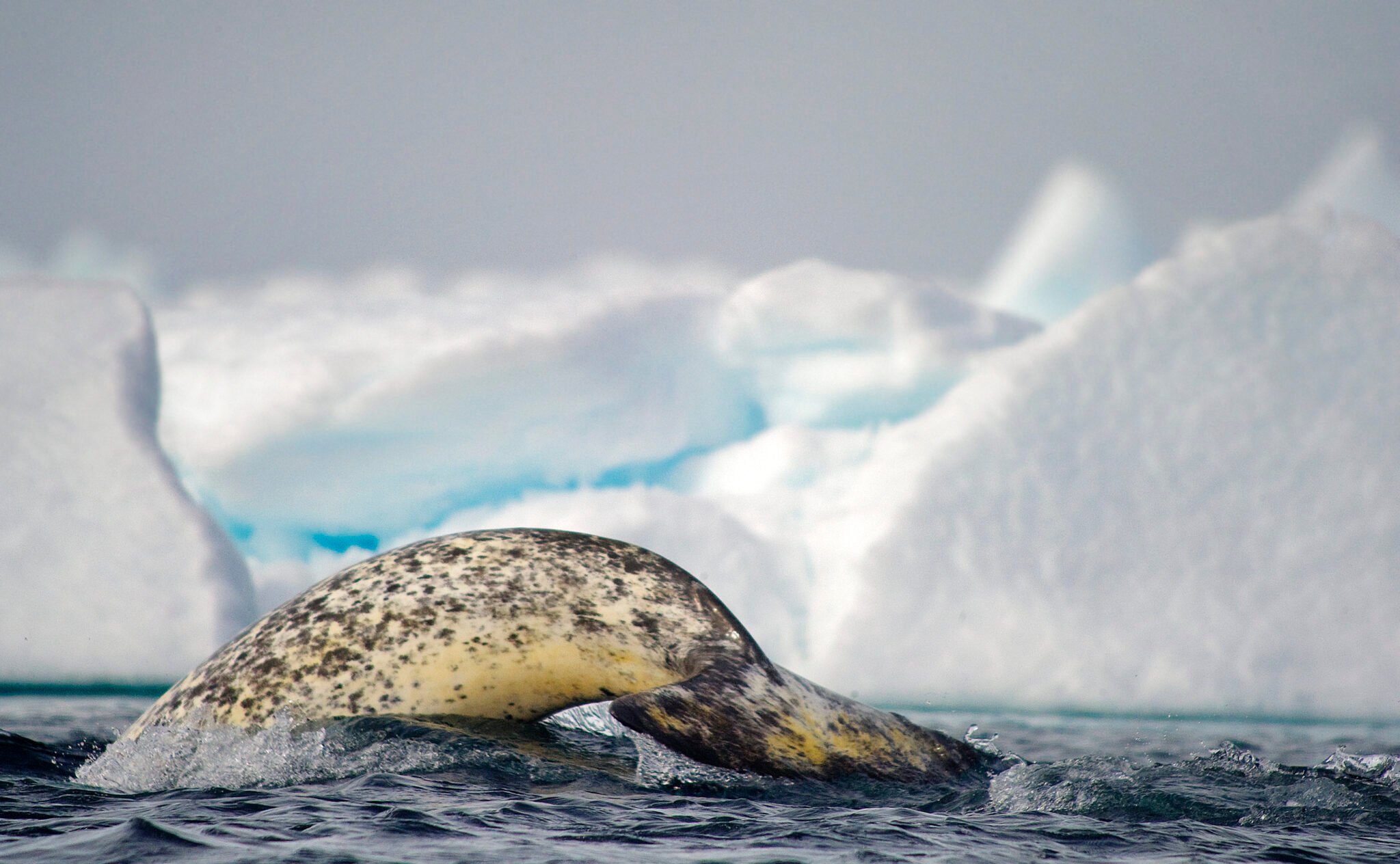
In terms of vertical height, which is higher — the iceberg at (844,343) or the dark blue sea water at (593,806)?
the iceberg at (844,343)

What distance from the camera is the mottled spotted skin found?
11.6ft

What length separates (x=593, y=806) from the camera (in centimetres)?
278

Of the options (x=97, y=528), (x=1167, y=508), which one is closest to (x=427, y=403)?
(x=97, y=528)

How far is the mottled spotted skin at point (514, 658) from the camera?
355 cm

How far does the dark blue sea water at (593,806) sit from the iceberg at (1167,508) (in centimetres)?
1287

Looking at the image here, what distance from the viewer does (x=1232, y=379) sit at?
59.9ft

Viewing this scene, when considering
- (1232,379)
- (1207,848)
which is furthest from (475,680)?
(1232,379)

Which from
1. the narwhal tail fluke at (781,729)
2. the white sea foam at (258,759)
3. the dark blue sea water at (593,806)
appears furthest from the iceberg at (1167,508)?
the white sea foam at (258,759)

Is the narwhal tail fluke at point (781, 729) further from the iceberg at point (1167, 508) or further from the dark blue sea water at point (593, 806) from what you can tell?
the iceberg at point (1167, 508)

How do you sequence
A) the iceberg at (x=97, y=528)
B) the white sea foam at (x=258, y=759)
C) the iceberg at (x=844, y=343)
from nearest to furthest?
the white sea foam at (x=258, y=759)
the iceberg at (x=97, y=528)
the iceberg at (x=844, y=343)

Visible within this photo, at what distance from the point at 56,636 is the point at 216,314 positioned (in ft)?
28.3

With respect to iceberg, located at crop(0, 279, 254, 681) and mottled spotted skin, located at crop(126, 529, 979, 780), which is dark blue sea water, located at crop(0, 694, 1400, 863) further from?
iceberg, located at crop(0, 279, 254, 681)

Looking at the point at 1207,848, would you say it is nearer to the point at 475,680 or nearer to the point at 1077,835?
the point at 1077,835

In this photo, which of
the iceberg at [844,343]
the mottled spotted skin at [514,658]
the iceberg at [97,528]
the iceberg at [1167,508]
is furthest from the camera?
the iceberg at [844,343]
